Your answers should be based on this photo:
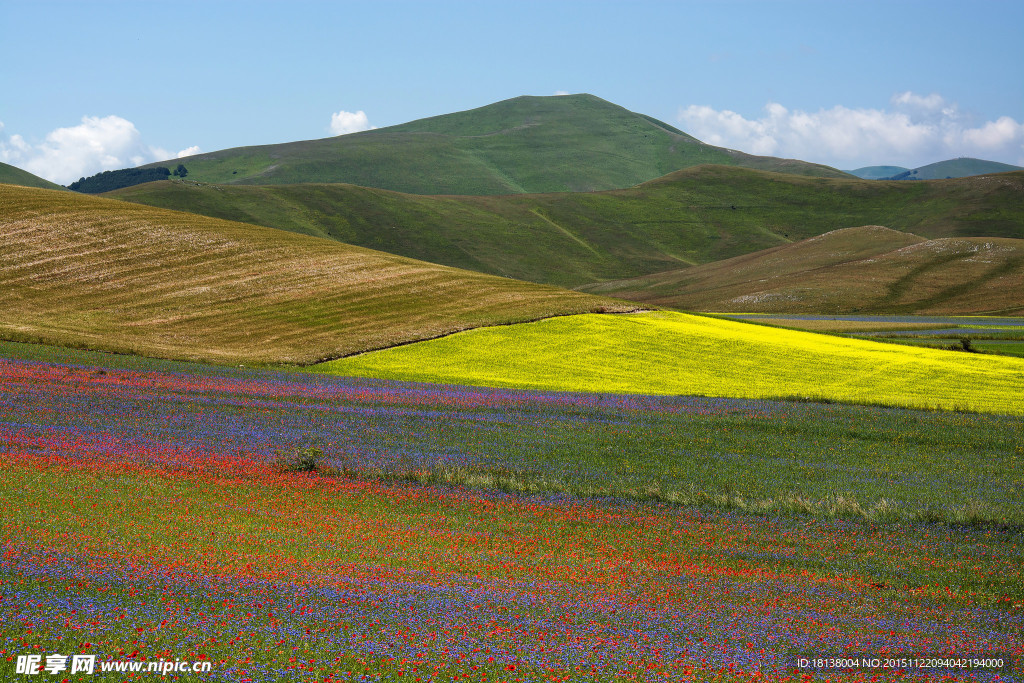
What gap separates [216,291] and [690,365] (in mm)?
32493

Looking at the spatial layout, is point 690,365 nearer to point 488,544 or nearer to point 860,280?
point 488,544

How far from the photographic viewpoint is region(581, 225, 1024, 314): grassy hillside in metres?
109

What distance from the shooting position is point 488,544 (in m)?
14.1

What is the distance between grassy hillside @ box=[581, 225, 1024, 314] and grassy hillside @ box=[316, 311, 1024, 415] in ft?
202

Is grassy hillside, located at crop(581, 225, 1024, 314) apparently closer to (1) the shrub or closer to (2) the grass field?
(2) the grass field

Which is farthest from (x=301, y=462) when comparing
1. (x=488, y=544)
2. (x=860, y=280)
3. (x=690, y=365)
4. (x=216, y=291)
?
(x=860, y=280)

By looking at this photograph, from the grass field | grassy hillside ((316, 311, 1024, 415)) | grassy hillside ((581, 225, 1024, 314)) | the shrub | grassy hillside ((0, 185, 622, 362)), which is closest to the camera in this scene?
the grass field

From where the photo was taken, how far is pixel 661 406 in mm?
32125

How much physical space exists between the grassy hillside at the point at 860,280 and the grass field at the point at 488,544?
288 ft

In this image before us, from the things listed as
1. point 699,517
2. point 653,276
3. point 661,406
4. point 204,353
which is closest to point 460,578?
point 699,517

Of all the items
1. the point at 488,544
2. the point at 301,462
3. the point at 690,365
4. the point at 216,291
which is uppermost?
the point at 216,291

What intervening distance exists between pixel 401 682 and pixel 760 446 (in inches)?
719

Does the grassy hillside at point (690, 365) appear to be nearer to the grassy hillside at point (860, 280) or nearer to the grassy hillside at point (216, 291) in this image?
the grassy hillside at point (216, 291)

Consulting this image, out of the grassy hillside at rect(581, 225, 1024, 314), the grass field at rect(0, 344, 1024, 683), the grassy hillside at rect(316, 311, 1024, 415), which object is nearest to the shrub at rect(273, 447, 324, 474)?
the grass field at rect(0, 344, 1024, 683)
